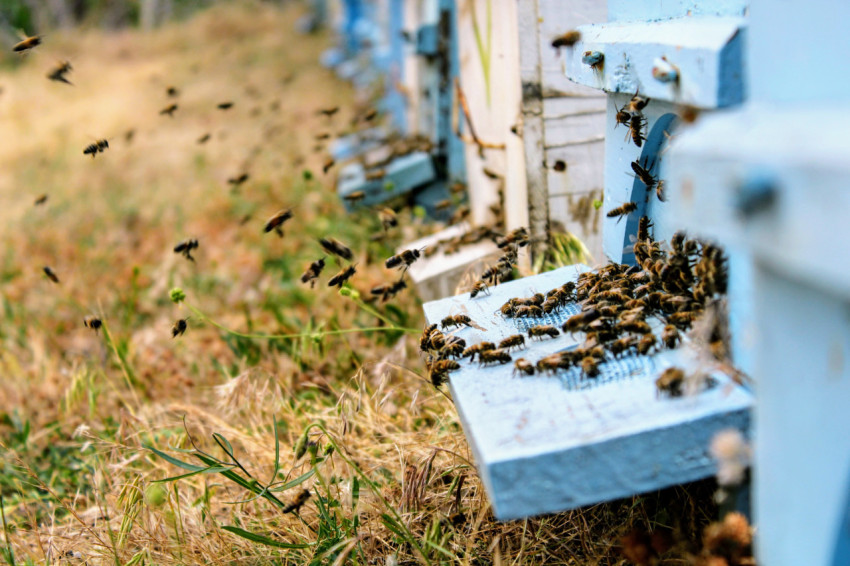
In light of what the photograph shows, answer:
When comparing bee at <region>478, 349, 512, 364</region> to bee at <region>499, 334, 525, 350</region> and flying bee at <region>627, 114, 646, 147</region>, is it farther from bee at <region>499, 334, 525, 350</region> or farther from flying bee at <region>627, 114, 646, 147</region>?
flying bee at <region>627, 114, 646, 147</region>

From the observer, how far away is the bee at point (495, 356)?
82.4 inches

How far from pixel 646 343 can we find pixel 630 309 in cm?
23

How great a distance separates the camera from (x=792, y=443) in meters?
1.32

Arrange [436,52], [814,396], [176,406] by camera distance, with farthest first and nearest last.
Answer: [436,52] → [176,406] → [814,396]

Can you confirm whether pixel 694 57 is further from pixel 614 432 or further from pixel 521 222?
pixel 521 222

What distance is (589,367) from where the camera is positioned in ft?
6.14

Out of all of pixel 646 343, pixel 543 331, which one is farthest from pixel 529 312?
pixel 646 343

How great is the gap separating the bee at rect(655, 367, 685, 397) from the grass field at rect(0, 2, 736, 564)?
0.38 m

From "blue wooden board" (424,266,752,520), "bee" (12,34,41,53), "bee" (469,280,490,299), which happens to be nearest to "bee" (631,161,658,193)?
"bee" (469,280,490,299)

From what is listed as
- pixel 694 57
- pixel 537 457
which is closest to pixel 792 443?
pixel 537 457

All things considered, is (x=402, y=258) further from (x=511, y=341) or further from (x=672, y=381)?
(x=672, y=381)

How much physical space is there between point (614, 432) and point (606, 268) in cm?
97

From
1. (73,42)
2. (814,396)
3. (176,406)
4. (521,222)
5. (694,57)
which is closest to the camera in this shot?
(814,396)

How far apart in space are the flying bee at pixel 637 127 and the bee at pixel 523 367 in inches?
34.8
